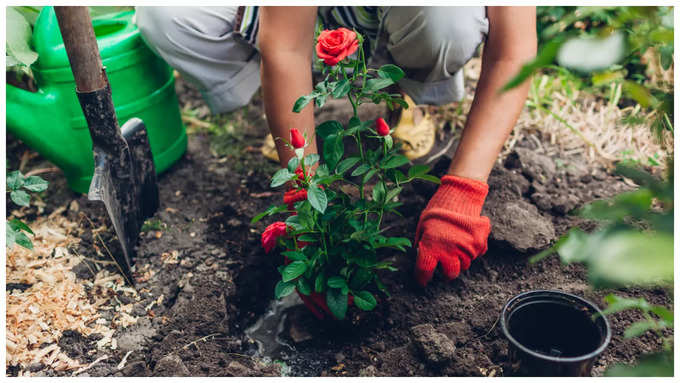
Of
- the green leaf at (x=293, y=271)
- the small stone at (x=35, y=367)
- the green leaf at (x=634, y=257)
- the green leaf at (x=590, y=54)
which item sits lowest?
the small stone at (x=35, y=367)

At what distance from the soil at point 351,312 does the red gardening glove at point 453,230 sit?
0.32ft

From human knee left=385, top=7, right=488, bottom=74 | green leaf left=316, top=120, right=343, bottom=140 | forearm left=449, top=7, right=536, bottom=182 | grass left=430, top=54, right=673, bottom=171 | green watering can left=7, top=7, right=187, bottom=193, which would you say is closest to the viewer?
green leaf left=316, top=120, right=343, bottom=140

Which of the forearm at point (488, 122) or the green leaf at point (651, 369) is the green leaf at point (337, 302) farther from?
the green leaf at point (651, 369)

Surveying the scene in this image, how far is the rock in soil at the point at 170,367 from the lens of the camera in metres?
1.33

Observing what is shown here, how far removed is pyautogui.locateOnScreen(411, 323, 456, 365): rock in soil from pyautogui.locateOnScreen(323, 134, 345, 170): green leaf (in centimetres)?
49

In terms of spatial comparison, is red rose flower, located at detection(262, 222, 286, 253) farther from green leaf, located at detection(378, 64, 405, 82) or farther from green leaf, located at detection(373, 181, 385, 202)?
green leaf, located at detection(378, 64, 405, 82)

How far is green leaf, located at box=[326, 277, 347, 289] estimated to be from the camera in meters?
1.33

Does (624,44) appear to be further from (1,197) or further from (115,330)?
(1,197)

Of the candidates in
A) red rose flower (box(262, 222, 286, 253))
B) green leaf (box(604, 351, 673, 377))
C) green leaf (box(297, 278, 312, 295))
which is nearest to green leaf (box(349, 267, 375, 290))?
green leaf (box(297, 278, 312, 295))

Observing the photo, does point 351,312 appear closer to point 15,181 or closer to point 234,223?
point 234,223

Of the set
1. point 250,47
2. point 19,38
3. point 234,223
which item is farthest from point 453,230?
point 19,38

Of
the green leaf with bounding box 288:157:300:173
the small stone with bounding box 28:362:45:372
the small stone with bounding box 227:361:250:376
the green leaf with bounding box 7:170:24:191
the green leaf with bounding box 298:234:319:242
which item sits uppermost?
the green leaf with bounding box 288:157:300:173

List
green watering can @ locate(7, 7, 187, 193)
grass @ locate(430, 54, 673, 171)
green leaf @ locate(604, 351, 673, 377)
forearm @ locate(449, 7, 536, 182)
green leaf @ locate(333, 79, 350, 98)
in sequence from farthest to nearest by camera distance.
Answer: grass @ locate(430, 54, 673, 171) → green watering can @ locate(7, 7, 187, 193) → forearm @ locate(449, 7, 536, 182) → green leaf @ locate(333, 79, 350, 98) → green leaf @ locate(604, 351, 673, 377)

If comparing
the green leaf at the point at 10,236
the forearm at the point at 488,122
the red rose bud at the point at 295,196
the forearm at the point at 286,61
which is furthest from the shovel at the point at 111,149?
the forearm at the point at 488,122
